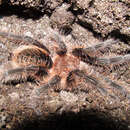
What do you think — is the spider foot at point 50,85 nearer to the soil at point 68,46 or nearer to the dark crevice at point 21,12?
the soil at point 68,46

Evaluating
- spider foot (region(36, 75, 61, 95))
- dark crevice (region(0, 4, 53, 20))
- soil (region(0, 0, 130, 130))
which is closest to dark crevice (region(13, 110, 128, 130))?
soil (region(0, 0, 130, 130))

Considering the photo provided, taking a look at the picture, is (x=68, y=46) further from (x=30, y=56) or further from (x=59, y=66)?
(x=30, y=56)

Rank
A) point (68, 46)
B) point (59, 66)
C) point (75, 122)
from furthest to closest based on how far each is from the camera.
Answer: point (68, 46), point (59, 66), point (75, 122)

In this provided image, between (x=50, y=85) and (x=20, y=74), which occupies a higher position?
(x=20, y=74)

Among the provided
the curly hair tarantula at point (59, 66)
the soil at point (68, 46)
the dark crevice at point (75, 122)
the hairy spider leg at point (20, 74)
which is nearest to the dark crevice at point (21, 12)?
the soil at point (68, 46)

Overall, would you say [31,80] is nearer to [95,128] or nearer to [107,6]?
[95,128]

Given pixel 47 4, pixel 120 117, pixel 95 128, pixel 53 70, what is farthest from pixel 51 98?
pixel 47 4

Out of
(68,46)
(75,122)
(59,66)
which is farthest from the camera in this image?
(68,46)

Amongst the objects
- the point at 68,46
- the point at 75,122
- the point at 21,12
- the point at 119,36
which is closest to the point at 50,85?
the point at 75,122

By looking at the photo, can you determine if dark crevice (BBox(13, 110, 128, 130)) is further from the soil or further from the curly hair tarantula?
the curly hair tarantula
